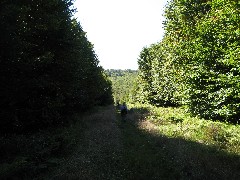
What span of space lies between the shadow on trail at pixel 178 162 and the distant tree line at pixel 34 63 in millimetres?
7090

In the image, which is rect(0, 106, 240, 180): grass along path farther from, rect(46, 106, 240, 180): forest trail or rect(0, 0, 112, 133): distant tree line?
rect(0, 0, 112, 133): distant tree line

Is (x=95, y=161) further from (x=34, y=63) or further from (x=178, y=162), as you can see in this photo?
(x=34, y=63)

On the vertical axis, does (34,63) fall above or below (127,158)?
above

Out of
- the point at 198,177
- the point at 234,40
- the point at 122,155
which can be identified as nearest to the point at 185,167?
the point at 198,177

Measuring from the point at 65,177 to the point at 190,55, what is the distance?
17.9 meters

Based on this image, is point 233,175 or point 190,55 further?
point 190,55

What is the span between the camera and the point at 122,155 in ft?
41.2

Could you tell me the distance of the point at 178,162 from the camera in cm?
1104

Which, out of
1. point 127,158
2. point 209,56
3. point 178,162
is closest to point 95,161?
point 127,158

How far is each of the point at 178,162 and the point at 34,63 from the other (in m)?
10.5

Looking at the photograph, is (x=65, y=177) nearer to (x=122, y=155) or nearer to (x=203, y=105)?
(x=122, y=155)

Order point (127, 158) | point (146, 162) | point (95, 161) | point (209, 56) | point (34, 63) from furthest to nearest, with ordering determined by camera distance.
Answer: point (209, 56) → point (34, 63) → point (127, 158) → point (146, 162) → point (95, 161)

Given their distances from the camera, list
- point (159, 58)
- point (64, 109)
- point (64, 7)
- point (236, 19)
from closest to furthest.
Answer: point (236, 19), point (64, 7), point (64, 109), point (159, 58)

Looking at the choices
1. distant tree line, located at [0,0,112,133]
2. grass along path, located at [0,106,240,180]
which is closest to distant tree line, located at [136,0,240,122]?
grass along path, located at [0,106,240,180]
